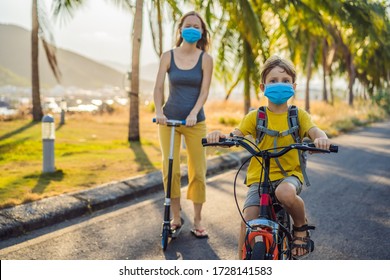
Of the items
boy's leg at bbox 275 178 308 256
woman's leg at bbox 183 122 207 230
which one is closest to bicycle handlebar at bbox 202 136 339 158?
boy's leg at bbox 275 178 308 256

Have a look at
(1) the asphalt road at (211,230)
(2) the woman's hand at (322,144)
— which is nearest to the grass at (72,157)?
(1) the asphalt road at (211,230)

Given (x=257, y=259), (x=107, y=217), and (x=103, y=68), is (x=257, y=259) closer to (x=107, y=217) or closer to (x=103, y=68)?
(x=107, y=217)

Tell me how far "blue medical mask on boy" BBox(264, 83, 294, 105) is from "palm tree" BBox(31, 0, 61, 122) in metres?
11.7

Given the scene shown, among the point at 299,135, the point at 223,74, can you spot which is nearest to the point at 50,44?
the point at 223,74

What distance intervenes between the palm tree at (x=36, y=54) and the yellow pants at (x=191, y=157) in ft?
32.8

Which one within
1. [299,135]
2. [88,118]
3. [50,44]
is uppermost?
[50,44]

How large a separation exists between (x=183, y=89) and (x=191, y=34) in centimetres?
51

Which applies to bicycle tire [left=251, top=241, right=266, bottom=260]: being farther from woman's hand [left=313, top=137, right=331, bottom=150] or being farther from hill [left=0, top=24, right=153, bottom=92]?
hill [left=0, top=24, right=153, bottom=92]

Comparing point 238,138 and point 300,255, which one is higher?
point 238,138

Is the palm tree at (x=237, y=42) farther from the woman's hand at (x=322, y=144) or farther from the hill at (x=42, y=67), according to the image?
the woman's hand at (x=322, y=144)

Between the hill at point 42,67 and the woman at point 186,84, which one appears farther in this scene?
the hill at point 42,67

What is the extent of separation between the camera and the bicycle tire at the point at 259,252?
294cm

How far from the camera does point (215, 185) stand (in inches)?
304

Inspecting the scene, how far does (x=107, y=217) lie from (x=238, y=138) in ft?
9.15
